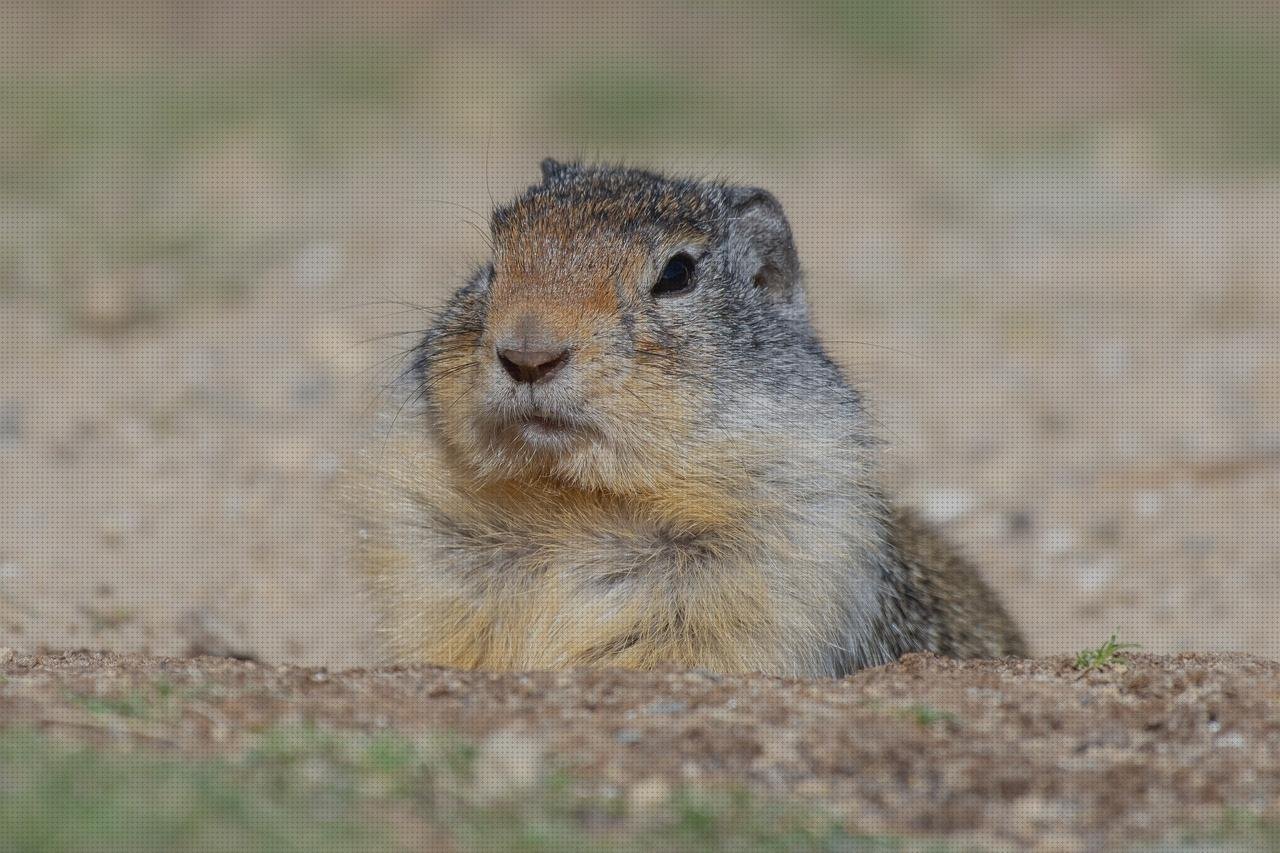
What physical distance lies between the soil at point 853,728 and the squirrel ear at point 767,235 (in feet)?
6.06

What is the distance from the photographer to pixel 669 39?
1639 centimetres

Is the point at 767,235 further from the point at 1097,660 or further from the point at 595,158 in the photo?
the point at 595,158

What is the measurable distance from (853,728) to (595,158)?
23.3ft

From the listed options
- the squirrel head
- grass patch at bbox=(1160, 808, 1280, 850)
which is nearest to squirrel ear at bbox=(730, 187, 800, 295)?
the squirrel head

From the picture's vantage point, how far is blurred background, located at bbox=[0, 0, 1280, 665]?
731cm

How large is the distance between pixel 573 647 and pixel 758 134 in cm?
936

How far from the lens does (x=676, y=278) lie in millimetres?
5055

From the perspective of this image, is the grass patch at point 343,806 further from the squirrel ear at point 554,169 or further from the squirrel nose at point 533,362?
the squirrel ear at point 554,169

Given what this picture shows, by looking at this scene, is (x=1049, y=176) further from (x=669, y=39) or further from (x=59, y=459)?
(x=59, y=459)

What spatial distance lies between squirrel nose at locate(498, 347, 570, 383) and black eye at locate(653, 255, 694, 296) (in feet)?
2.36

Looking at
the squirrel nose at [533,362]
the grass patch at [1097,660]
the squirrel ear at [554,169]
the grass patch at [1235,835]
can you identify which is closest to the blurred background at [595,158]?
the squirrel ear at [554,169]

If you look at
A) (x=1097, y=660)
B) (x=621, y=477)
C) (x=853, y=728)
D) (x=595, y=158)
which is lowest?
(x=853, y=728)

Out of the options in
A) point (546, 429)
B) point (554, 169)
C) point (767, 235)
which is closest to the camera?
point (546, 429)

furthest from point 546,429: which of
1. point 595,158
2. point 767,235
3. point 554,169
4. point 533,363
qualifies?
point 595,158
